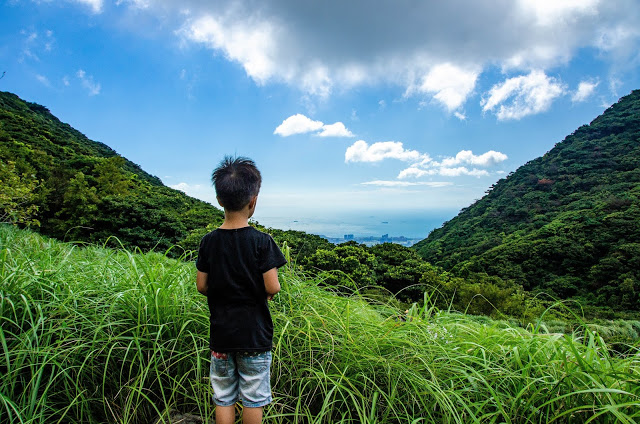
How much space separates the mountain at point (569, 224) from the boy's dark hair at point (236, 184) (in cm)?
1468

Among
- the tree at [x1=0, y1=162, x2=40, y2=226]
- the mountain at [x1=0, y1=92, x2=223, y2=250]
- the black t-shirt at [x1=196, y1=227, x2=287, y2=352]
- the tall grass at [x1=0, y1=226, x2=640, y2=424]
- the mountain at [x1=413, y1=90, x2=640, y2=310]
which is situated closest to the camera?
the black t-shirt at [x1=196, y1=227, x2=287, y2=352]

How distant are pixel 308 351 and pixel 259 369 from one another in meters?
0.48

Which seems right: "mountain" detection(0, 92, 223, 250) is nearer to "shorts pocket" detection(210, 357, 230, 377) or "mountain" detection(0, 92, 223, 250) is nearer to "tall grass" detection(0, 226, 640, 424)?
"tall grass" detection(0, 226, 640, 424)

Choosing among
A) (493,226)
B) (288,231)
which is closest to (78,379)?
(288,231)

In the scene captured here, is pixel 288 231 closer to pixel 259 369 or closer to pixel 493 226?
pixel 259 369

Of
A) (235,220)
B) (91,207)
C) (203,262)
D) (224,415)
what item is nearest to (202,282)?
(203,262)

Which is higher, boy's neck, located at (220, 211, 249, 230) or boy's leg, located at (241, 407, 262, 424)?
boy's neck, located at (220, 211, 249, 230)

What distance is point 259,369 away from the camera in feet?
4.88

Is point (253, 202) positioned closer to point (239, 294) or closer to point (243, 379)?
point (239, 294)

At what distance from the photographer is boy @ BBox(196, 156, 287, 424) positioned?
1.45 metres

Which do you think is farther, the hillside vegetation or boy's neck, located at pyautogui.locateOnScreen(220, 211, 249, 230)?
the hillside vegetation

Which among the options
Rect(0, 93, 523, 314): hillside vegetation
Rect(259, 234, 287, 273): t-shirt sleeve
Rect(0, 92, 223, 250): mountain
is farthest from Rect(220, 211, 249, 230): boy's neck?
Rect(0, 92, 223, 250): mountain

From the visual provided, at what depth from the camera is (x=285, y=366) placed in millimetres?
1818

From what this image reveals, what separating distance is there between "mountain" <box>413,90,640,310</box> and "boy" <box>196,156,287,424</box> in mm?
14565
